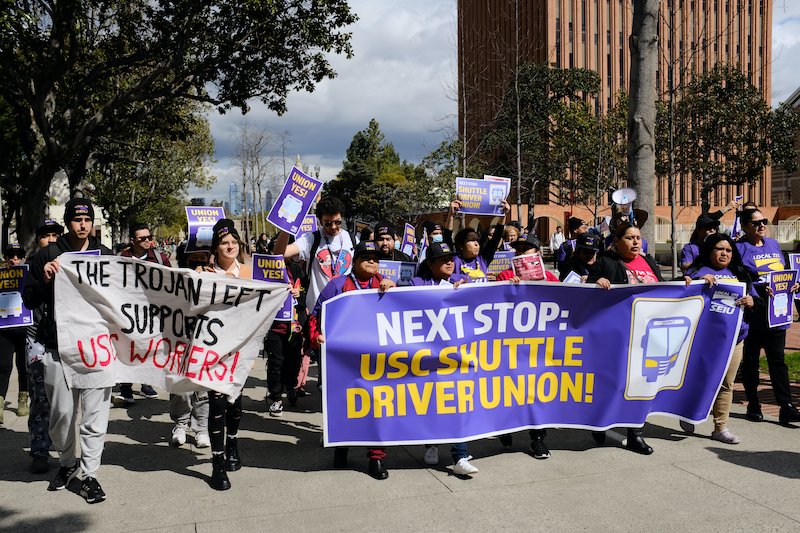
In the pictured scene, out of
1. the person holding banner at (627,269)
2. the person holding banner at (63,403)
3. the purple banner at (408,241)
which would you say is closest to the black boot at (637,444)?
the person holding banner at (627,269)

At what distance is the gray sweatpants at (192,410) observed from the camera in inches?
225

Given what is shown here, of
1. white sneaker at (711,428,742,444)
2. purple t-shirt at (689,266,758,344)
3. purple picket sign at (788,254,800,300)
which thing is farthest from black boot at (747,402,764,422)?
purple picket sign at (788,254,800,300)

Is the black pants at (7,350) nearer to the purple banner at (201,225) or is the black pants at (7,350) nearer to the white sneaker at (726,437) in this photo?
the purple banner at (201,225)

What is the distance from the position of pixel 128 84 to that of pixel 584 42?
49.2 m

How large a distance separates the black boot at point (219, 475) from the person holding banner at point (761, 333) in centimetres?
487

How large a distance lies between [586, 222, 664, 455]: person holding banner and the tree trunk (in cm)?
424

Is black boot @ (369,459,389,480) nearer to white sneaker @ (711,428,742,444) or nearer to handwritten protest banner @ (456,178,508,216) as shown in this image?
white sneaker @ (711,428,742,444)

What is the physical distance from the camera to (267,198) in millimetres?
53844

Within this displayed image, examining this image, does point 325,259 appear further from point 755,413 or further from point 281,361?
point 755,413

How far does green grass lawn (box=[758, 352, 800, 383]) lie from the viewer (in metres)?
8.33

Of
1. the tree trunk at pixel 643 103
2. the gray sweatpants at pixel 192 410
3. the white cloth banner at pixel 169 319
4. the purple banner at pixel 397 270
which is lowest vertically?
the gray sweatpants at pixel 192 410

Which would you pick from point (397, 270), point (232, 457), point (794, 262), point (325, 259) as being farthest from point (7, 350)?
point (794, 262)

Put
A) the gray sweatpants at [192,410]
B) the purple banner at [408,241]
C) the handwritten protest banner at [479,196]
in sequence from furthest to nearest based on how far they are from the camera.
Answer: the purple banner at [408,241], the handwritten protest banner at [479,196], the gray sweatpants at [192,410]

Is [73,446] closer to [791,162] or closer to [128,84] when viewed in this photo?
[128,84]
